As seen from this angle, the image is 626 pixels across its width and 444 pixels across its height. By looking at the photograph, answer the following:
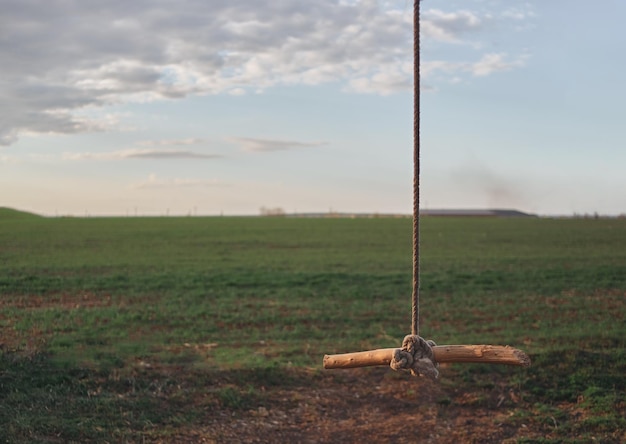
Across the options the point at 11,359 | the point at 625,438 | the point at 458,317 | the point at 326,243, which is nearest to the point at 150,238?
the point at 326,243

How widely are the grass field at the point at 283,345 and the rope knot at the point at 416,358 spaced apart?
345 centimetres

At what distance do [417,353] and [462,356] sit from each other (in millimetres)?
242

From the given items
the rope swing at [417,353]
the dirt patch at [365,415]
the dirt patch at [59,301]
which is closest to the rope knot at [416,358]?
the rope swing at [417,353]

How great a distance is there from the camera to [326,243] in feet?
105

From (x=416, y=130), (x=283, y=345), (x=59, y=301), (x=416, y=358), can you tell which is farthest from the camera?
(x=59, y=301)

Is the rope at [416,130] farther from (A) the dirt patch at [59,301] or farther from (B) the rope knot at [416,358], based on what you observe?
(A) the dirt patch at [59,301]

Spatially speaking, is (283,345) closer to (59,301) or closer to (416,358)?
(59,301)

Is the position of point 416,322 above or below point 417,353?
above

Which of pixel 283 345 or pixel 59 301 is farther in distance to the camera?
pixel 59 301

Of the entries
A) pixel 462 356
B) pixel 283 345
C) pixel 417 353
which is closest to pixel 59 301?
pixel 283 345

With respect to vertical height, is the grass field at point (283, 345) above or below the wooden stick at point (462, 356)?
below

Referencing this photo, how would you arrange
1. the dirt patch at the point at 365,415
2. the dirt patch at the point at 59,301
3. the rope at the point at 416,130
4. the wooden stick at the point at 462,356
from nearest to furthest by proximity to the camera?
1. the wooden stick at the point at 462,356
2. the rope at the point at 416,130
3. the dirt patch at the point at 365,415
4. the dirt patch at the point at 59,301

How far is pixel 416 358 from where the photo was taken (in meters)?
3.38

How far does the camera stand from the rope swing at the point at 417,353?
3229 mm
